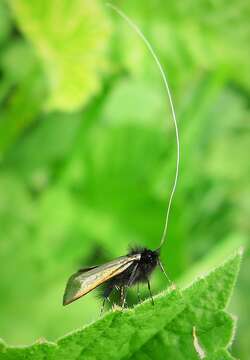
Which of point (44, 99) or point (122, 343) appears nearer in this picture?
point (122, 343)

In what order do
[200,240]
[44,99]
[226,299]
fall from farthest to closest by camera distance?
[200,240] < [44,99] < [226,299]

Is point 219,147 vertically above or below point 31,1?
below

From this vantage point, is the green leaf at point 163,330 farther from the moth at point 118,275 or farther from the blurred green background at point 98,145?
the blurred green background at point 98,145

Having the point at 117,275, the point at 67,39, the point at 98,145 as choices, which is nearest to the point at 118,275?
Result: the point at 117,275

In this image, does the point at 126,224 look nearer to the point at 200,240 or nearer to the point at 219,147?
the point at 200,240

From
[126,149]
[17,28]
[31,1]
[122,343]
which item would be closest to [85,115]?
[126,149]

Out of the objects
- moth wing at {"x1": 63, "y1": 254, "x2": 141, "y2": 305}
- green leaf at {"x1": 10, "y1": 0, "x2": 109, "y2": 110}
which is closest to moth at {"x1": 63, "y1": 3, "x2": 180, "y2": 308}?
moth wing at {"x1": 63, "y1": 254, "x2": 141, "y2": 305}

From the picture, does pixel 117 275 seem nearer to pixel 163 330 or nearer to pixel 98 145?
pixel 163 330
